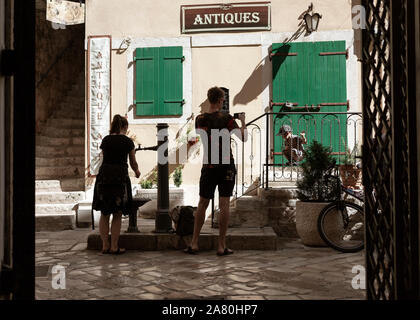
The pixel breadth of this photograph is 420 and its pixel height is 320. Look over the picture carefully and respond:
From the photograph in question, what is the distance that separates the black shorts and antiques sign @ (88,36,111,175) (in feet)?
15.0

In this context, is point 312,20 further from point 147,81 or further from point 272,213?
point 272,213

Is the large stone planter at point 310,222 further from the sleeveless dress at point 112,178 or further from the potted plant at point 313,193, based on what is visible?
the sleeveless dress at point 112,178

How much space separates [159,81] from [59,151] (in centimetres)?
257

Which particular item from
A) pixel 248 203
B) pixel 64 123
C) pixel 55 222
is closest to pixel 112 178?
pixel 248 203

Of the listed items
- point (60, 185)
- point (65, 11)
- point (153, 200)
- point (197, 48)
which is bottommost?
point (153, 200)

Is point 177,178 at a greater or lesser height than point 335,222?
greater

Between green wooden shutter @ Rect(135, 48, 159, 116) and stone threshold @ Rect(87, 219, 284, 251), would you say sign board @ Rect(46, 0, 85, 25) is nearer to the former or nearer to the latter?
green wooden shutter @ Rect(135, 48, 159, 116)

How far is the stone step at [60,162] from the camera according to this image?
376 inches

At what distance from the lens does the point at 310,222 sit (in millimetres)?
6391

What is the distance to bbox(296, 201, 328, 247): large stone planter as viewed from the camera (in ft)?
20.9
